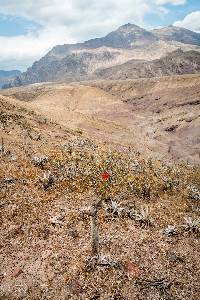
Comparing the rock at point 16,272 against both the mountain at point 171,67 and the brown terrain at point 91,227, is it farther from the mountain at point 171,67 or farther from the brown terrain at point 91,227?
the mountain at point 171,67

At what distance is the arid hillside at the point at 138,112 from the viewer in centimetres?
4700

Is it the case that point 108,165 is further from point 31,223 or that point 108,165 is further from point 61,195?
point 31,223

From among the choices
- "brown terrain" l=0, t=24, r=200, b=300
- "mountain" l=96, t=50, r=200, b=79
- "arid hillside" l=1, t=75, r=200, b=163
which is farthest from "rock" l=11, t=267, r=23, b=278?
"mountain" l=96, t=50, r=200, b=79

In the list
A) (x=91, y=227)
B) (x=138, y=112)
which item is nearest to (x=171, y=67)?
(x=138, y=112)

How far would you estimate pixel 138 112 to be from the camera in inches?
3253

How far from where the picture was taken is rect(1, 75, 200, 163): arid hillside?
154ft

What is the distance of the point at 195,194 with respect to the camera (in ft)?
60.2

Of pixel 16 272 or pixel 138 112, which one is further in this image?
pixel 138 112

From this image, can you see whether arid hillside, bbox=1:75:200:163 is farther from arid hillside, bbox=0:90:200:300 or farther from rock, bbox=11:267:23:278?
rock, bbox=11:267:23:278

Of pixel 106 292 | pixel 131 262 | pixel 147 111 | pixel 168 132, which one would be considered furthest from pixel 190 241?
pixel 147 111

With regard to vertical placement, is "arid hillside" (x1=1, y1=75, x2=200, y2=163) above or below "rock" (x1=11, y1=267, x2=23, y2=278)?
below

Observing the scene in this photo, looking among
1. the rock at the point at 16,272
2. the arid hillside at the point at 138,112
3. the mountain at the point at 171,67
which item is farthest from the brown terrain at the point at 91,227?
the mountain at the point at 171,67

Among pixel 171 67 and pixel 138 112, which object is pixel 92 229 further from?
pixel 171 67

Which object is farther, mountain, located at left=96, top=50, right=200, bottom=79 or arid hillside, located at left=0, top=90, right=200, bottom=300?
mountain, located at left=96, top=50, right=200, bottom=79
